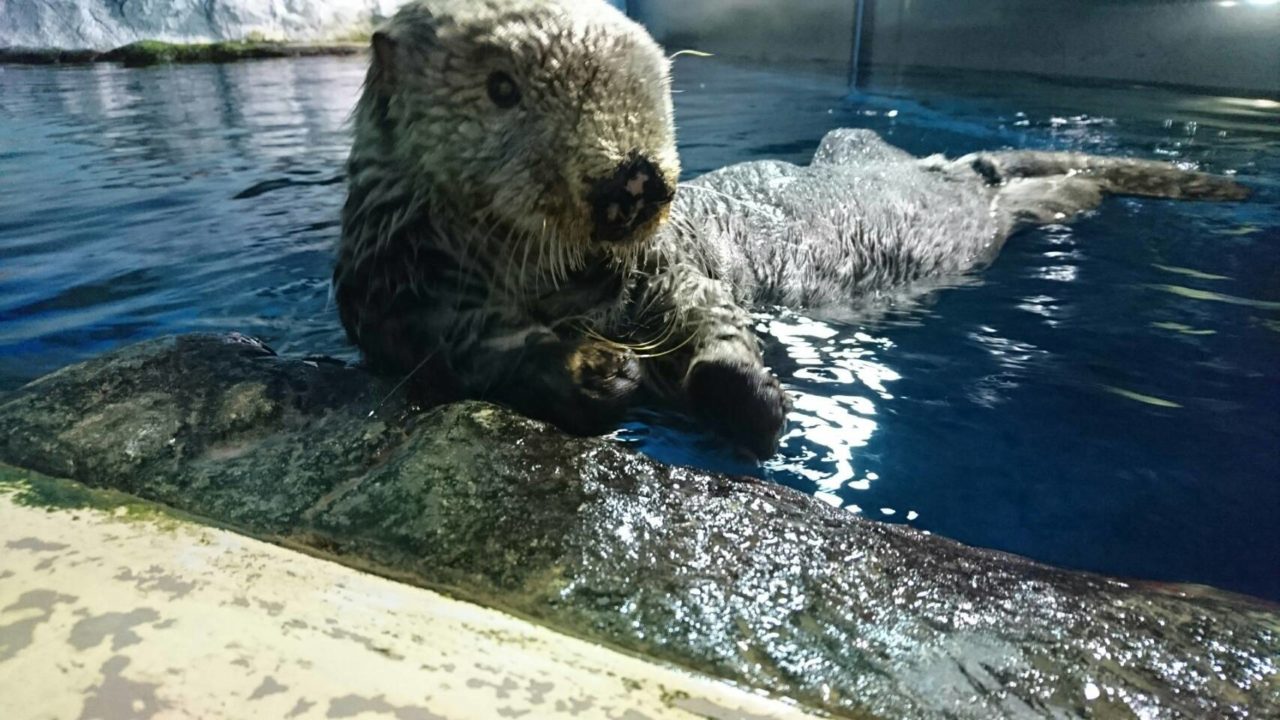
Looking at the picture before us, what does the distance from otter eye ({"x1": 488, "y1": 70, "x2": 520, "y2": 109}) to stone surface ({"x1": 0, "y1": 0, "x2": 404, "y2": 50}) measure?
1478 cm

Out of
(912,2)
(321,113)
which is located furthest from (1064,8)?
(321,113)

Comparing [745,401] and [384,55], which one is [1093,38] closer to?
[745,401]

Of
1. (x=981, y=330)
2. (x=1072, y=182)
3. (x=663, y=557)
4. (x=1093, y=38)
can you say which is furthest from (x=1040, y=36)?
(x=663, y=557)

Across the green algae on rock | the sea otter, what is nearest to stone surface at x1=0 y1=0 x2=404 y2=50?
the green algae on rock

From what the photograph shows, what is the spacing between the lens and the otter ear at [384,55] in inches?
86.6

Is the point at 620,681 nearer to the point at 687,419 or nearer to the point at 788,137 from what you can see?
the point at 687,419

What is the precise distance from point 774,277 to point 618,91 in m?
1.60

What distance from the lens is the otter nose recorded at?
1.88 meters

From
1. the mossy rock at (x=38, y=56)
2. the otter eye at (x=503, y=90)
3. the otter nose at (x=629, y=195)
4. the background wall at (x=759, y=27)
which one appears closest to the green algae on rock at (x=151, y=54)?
the mossy rock at (x=38, y=56)

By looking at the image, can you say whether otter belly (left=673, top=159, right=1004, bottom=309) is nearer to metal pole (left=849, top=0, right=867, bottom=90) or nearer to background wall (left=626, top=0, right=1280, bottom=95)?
background wall (left=626, top=0, right=1280, bottom=95)

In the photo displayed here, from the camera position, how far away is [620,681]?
111 centimetres

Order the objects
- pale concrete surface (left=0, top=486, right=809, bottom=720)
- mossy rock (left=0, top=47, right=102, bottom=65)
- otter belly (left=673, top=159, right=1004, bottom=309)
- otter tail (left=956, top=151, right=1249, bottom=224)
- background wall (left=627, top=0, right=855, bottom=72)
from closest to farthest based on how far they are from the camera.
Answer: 1. pale concrete surface (left=0, top=486, right=809, bottom=720)
2. otter belly (left=673, top=159, right=1004, bottom=309)
3. otter tail (left=956, top=151, right=1249, bottom=224)
4. background wall (left=627, top=0, right=855, bottom=72)
5. mossy rock (left=0, top=47, right=102, bottom=65)

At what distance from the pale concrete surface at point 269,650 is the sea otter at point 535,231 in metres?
0.91

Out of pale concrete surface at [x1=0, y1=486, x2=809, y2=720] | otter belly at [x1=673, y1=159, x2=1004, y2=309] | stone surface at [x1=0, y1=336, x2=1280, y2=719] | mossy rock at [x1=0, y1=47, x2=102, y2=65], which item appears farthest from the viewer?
mossy rock at [x1=0, y1=47, x2=102, y2=65]
